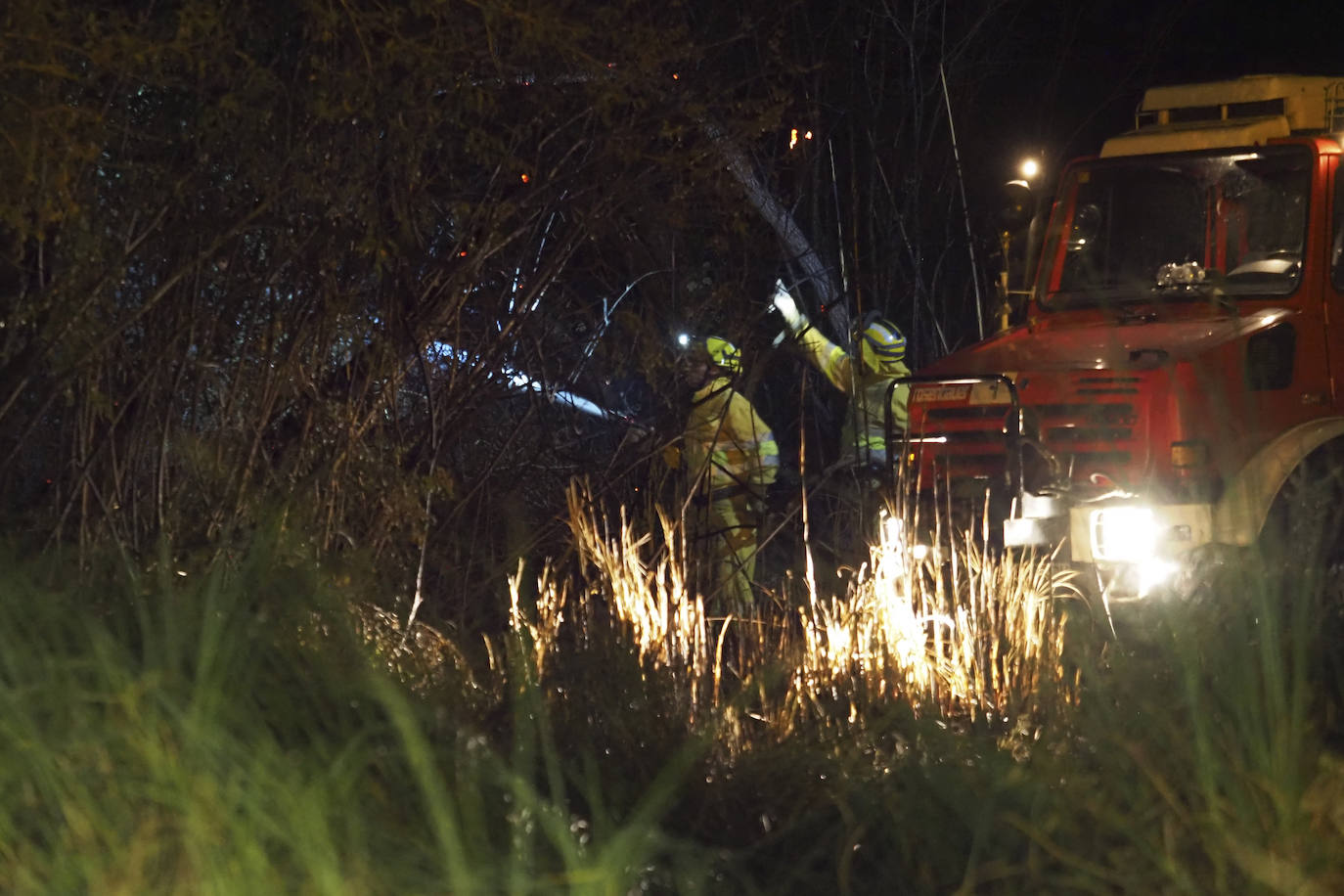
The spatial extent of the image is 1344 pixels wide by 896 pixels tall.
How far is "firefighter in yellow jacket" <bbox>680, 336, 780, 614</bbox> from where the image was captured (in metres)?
8.41

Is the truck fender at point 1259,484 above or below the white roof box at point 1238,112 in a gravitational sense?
below

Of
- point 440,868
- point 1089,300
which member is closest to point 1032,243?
point 1089,300

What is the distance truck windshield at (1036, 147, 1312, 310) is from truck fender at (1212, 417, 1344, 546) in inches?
28.5

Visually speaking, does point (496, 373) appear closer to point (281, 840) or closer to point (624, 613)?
point (624, 613)

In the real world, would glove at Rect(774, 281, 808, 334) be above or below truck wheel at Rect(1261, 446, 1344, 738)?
above

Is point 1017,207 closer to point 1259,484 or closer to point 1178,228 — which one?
point 1178,228

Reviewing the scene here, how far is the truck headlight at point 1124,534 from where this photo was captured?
7.06 meters

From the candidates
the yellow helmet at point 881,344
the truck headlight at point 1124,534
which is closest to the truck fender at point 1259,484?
the truck headlight at point 1124,534

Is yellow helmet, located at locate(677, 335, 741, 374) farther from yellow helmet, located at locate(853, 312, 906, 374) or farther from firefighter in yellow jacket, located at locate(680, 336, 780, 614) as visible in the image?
yellow helmet, located at locate(853, 312, 906, 374)

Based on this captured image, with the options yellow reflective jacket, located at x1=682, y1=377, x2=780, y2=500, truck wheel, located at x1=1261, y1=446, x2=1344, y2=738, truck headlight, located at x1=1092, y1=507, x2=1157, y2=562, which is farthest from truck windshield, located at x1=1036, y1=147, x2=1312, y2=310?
yellow reflective jacket, located at x1=682, y1=377, x2=780, y2=500

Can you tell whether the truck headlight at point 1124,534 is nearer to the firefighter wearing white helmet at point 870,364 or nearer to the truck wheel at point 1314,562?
the truck wheel at point 1314,562

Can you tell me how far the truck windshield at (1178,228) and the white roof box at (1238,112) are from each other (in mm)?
147

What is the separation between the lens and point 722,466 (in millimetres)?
9367

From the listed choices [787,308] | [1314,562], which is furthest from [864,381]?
[1314,562]
